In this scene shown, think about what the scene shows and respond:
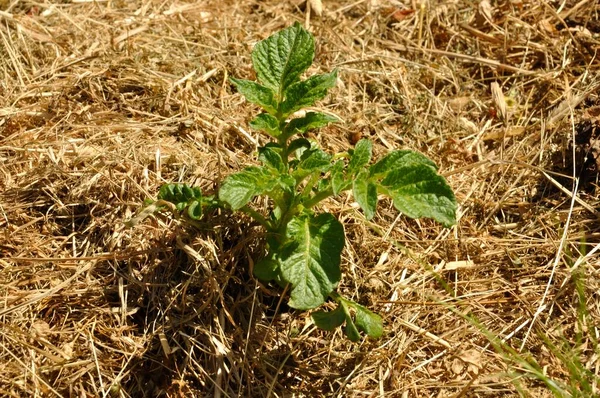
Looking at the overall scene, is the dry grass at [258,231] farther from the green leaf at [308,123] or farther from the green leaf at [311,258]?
the green leaf at [308,123]

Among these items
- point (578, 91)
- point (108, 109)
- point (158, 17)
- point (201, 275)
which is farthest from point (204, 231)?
point (578, 91)

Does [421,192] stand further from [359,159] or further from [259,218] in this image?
[259,218]

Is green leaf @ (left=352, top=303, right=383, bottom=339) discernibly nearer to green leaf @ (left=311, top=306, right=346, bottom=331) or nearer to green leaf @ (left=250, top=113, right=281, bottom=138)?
green leaf @ (left=311, top=306, right=346, bottom=331)

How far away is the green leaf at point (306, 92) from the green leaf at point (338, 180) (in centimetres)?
24

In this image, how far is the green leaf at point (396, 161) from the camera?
1.92m

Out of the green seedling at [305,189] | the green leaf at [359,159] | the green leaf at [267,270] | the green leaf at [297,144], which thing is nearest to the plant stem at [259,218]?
the green seedling at [305,189]

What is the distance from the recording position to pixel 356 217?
2424mm

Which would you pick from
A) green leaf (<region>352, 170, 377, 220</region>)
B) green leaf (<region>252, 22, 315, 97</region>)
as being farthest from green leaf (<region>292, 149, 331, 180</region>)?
green leaf (<region>252, 22, 315, 97</region>)

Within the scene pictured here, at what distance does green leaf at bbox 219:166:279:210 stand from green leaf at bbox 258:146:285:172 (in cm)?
3

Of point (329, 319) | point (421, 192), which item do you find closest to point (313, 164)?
point (421, 192)

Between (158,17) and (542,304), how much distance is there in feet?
6.77

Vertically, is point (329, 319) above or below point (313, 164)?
below

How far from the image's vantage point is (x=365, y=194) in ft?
6.02

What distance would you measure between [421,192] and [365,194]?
150mm
